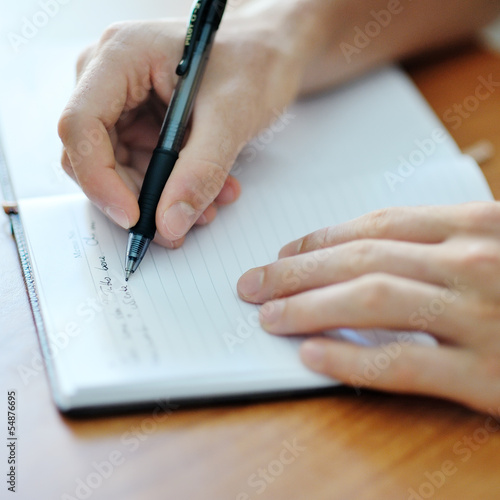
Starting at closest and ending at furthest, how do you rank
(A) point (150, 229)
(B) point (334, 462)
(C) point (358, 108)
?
(B) point (334, 462), (A) point (150, 229), (C) point (358, 108)

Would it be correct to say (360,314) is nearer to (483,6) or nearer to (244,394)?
(244,394)

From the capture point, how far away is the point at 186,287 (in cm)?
54

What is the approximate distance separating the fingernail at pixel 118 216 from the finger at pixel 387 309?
7.5 inches

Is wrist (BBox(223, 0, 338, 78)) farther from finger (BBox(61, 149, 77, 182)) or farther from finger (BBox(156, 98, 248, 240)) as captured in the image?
finger (BBox(61, 149, 77, 182))

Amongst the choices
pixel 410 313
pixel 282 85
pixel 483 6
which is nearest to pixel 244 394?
pixel 410 313

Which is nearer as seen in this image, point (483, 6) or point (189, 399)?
point (189, 399)

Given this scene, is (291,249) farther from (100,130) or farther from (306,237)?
(100,130)

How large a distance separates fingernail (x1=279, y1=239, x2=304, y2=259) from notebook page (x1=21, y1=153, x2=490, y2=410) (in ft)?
0.05

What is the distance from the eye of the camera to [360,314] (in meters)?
0.48

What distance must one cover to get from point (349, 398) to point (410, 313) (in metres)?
0.09

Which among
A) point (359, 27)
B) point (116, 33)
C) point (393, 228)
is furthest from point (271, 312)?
point (359, 27)

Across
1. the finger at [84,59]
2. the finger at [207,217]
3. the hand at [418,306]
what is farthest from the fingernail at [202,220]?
the finger at [84,59]

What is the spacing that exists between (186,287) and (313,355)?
14 cm

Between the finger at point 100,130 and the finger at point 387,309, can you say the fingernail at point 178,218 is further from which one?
the finger at point 387,309
